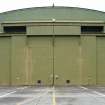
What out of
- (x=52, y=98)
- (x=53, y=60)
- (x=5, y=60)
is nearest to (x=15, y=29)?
(x=5, y=60)

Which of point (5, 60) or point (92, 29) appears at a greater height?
point (92, 29)

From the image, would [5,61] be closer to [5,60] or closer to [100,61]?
[5,60]

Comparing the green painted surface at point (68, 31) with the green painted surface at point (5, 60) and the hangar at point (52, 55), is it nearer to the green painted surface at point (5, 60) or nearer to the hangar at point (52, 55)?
the hangar at point (52, 55)

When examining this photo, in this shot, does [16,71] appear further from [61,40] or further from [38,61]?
[61,40]

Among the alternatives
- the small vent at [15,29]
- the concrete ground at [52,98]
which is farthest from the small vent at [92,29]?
the concrete ground at [52,98]

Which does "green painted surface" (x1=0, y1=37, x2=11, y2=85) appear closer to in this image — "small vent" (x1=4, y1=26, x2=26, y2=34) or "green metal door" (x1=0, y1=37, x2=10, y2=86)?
"green metal door" (x1=0, y1=37, x2=10, y2=86)

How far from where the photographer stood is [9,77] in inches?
1939

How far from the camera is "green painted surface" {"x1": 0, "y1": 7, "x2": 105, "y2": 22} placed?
5647 centimetres

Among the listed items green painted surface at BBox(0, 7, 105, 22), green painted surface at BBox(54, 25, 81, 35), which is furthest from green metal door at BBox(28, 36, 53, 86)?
green painted surface at BBox(0, 7, 105, 22)

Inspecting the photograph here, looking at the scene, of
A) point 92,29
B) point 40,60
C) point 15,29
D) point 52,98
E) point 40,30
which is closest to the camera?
point 52,98

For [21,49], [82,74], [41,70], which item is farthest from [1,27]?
[82,74]

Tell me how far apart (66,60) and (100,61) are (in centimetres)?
372

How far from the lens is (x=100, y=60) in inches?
1940

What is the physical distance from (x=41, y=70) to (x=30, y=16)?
10467 millimetres
